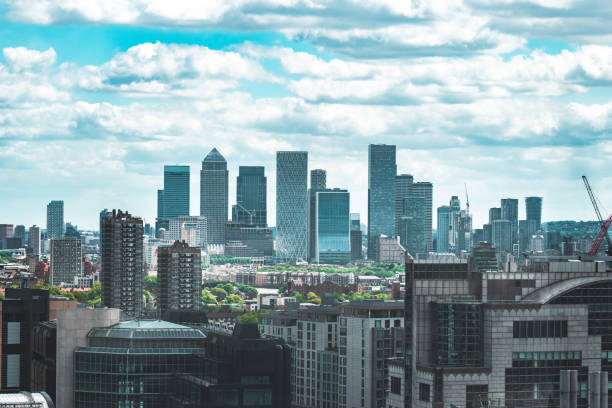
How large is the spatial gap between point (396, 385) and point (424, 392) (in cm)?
801

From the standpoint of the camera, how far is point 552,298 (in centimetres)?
15288

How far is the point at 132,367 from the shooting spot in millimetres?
175750

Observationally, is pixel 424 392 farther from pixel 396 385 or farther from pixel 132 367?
pixel 132 367

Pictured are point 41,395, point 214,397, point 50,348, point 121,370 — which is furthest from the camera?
point 50,348

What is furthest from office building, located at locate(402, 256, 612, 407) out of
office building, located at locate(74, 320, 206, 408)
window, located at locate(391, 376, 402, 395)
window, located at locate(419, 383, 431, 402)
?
office building, located at locate(74, 320, 206, 408)

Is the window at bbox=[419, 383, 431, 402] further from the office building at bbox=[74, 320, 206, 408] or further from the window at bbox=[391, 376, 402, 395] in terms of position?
the office building at bbox=[74, 320, 206, 408]

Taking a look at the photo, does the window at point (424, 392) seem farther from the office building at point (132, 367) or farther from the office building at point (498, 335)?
the office building at point (132, 367)

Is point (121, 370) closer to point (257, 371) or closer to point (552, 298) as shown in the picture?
point (257, 371)

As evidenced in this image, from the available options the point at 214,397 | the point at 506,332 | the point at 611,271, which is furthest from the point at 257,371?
the point at 611,271

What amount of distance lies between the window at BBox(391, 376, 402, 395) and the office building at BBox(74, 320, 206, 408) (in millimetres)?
28561

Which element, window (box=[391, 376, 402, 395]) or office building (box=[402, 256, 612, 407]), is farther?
window (box=[391, 376, 402, 395])

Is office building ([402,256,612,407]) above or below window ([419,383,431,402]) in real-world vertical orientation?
above

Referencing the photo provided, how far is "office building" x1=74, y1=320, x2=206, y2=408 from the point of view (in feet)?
577

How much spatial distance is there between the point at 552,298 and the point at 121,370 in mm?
54627
